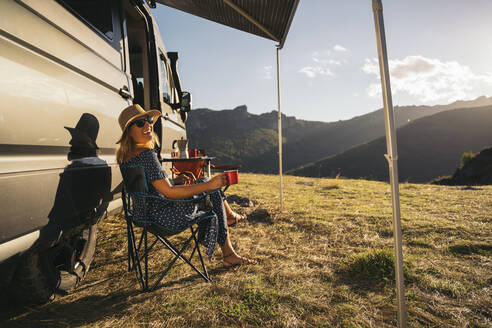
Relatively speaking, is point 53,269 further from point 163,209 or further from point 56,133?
point 56,133

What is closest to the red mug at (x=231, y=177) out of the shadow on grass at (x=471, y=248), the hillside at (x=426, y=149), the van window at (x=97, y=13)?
the van window at (x=97, y=13)

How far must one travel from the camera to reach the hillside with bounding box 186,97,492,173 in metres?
86.9

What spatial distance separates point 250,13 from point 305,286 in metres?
3.01

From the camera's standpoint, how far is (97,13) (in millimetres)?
1919

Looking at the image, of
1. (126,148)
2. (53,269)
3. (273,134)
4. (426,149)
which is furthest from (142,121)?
(273,134)

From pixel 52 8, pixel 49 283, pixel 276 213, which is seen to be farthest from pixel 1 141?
pixel 276 213

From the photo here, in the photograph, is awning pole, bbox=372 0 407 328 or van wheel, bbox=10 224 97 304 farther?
van wheel, bbox=10 224 97 304

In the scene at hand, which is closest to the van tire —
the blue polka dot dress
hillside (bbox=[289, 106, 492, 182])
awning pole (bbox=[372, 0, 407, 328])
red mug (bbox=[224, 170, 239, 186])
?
the blue polka dot dress

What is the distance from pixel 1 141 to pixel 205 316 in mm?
1429

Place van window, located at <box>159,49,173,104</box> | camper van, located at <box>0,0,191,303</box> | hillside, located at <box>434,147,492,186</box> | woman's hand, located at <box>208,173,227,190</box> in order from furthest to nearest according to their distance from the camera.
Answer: hillside, located at <box>434,147,492,186</box>, van window, located at <box>159,49,173,104</box>, woman's hand, located at <box>208,173,227,190</box>, camper van, located at <box>0,0,191,303</box>

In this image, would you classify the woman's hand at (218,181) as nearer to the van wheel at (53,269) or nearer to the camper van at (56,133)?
the camper van at (56,133)

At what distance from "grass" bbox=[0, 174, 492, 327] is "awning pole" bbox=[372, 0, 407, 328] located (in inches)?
16.7

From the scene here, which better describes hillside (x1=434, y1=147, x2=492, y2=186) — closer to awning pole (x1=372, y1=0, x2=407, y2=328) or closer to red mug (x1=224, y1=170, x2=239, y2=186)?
awning pole (x1=372, y1=0, x2=407, y2=328)

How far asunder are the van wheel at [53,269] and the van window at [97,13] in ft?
5.17
